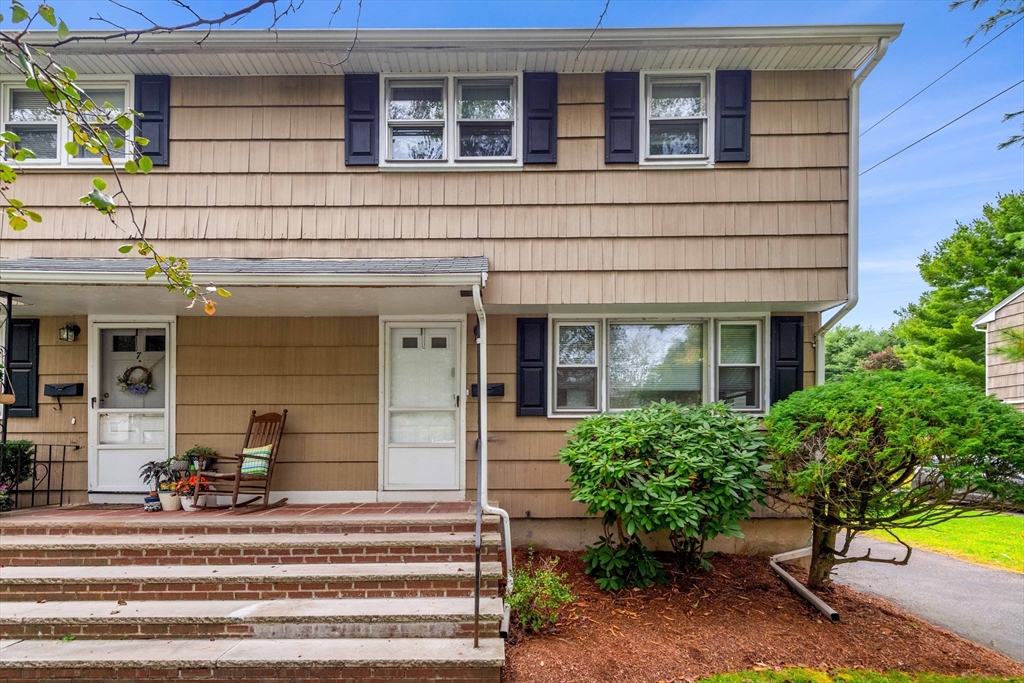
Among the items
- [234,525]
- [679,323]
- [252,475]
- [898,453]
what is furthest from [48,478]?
[898,453]

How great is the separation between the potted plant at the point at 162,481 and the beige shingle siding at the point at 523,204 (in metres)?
2.13

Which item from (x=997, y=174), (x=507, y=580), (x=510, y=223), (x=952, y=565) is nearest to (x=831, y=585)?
A: (x=952, y=565)

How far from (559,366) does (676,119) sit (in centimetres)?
272

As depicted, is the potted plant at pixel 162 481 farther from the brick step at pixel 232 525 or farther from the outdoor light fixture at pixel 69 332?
the outdoor light fixture at pixel 69 332

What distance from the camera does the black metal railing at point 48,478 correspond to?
530cm

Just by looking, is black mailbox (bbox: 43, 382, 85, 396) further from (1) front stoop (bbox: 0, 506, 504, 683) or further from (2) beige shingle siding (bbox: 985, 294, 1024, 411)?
(2) beige shingle siding (bbox: 985, 294, 1024, 411)

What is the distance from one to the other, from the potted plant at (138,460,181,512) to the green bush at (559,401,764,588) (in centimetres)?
374

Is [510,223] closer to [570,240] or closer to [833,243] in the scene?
[570,240]

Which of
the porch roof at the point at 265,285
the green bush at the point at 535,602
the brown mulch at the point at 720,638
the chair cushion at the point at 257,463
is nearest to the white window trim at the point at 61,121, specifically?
the porch roof at the point at 265,285

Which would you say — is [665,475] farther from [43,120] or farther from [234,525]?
[43,120]

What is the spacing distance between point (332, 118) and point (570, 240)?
268 centimetres

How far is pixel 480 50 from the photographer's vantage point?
4.94 metres

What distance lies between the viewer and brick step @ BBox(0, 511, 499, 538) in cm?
425

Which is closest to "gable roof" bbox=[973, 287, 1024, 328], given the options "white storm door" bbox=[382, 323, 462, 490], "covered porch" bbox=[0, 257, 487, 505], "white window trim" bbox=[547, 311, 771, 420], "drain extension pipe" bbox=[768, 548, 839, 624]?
"white window trim" bbox=[547, 311, 771, 420]
